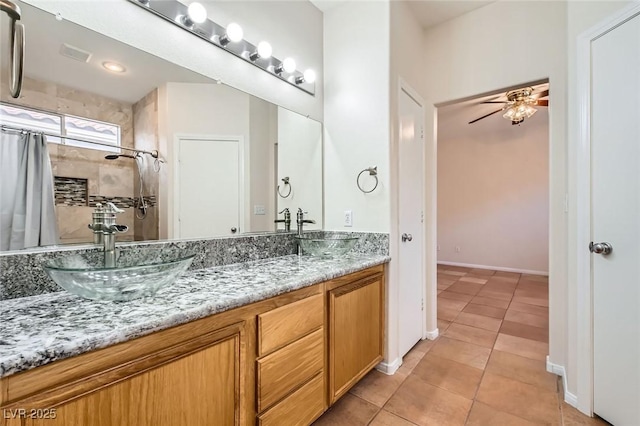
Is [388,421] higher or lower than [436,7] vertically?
lower

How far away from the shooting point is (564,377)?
178 centimetres

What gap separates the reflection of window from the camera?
980 mm

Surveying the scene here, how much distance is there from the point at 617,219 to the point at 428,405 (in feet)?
4.65

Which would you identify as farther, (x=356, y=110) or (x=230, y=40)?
(x=356, y=110)

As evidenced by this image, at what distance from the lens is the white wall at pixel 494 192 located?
4.90m

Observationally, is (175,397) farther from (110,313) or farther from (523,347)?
(523,347)

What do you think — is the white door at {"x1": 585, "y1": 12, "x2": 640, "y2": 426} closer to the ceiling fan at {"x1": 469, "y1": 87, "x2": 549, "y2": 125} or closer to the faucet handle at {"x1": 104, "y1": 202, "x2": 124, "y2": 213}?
the ceiling fan at {"x1": 469, "y1": 87, "x2": 549, "y2": 125}

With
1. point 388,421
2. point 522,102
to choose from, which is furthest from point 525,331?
point 522,102

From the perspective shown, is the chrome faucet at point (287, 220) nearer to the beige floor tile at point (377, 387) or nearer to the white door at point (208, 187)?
the white door at point (208, 187)

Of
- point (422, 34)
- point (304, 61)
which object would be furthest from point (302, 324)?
point (422, 34)

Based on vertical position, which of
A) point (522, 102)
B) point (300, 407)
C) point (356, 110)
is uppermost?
point (522, 102)

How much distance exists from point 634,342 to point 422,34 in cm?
257

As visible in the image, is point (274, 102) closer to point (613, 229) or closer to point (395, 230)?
point (395, 230)

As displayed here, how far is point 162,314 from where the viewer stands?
0.80 meters
